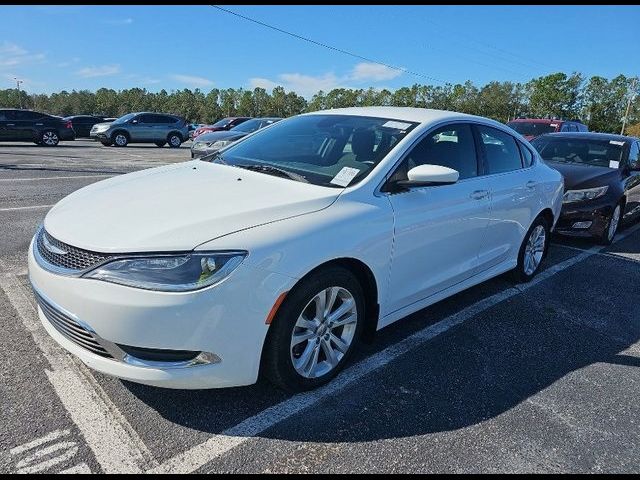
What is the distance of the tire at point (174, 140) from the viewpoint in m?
23.4

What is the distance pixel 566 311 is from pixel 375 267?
90.7 inches

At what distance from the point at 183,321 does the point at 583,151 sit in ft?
23.7

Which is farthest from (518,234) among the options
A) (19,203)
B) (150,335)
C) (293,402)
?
(19,203)

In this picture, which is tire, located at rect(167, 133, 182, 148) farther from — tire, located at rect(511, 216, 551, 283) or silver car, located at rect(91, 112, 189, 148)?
tire, located at rect(511, 216, 551, 283)

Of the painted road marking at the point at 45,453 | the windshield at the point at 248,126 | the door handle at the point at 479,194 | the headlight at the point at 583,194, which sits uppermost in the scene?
the windshield at the point at 248,126

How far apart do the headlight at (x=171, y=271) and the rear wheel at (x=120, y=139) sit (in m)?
21.8

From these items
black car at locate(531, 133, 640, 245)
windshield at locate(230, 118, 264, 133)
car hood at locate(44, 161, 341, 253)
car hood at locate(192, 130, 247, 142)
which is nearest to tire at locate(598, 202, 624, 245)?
black car at locate(531, 133, 640, 245)

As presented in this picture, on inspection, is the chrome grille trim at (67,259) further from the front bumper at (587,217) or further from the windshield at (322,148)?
the front bumper at (587,217)

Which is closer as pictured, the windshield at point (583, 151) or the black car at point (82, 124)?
the windshield at point (583, 151)

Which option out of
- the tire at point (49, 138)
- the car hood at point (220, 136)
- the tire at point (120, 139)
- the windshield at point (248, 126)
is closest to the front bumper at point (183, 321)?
the car hood at point (220, 136)

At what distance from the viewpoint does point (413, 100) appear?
7312 cm

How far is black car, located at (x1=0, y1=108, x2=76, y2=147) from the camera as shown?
59.8ft

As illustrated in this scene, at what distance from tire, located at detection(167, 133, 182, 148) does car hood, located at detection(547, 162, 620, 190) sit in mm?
20288

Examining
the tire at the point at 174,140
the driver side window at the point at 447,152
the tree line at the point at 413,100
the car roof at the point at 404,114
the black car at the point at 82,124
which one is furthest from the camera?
the tree line at the point at 413,100
